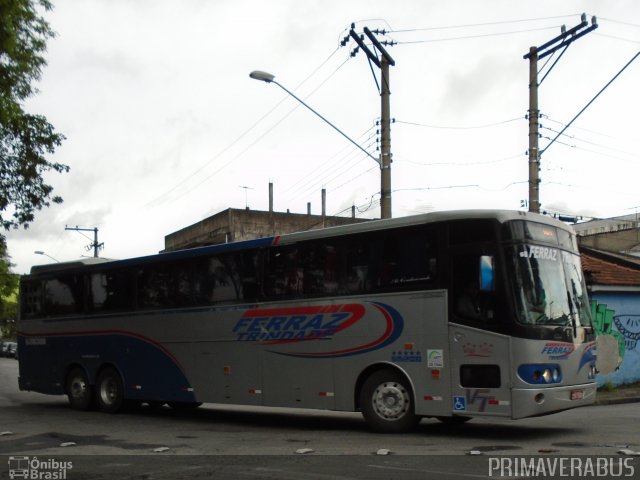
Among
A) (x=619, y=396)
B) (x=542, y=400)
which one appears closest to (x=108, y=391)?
(x=542, y=400)

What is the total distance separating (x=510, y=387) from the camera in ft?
35.4

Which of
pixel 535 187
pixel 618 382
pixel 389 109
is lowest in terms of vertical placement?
pixel 618 382

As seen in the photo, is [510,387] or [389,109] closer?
[510,387]

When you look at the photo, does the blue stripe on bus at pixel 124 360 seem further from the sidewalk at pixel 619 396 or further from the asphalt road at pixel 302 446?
the sidewalk at pixel 619 396

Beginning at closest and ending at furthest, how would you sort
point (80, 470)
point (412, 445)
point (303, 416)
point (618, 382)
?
point (80, 470), point (412, 445), point (303, 416), point (618, 382)

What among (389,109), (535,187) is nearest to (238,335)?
(389,109)

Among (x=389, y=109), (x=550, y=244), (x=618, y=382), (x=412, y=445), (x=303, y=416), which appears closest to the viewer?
(x=412, y=445)

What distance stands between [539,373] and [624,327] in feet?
43.4

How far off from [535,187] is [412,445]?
11.5 m

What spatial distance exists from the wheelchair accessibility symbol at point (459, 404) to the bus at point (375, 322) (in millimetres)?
22

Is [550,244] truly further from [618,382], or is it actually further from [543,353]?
[618,382]

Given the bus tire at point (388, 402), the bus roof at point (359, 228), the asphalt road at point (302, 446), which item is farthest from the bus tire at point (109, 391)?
the bus tire at point (388, 402)

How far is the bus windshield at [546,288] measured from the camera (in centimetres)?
1098

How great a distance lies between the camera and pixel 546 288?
1127 centimetres
